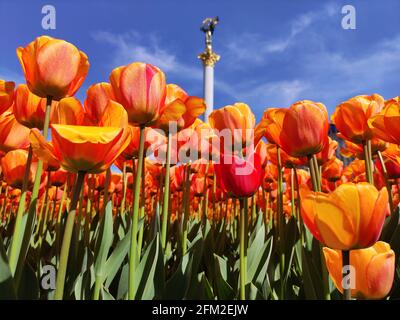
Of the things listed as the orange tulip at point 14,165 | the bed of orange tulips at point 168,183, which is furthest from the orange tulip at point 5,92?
the orange tulip at point 14,165

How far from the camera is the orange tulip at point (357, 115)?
1342 millimetres

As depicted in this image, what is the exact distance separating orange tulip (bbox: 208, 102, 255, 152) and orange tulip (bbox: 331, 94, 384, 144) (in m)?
0.35

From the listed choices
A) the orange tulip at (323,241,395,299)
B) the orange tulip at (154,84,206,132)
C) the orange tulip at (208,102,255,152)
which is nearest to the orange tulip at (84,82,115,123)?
the orange tulip at (154,84,206,132)

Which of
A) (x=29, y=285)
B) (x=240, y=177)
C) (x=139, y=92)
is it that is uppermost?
(x=139, y=92)

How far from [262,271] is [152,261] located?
39cm

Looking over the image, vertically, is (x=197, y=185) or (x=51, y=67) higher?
(x=51, y=67)

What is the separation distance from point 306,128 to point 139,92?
51 centimetres

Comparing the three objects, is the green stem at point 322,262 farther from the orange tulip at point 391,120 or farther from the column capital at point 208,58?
the column capital at point 208,58

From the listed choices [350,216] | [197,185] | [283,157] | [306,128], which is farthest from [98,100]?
[197,185]

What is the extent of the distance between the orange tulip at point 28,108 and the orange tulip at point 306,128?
2.69 feet

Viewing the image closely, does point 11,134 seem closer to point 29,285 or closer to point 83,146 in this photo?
point 29,285

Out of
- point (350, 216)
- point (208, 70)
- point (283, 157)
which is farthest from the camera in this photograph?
point (208, 70)

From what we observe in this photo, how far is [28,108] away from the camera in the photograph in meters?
1.22
